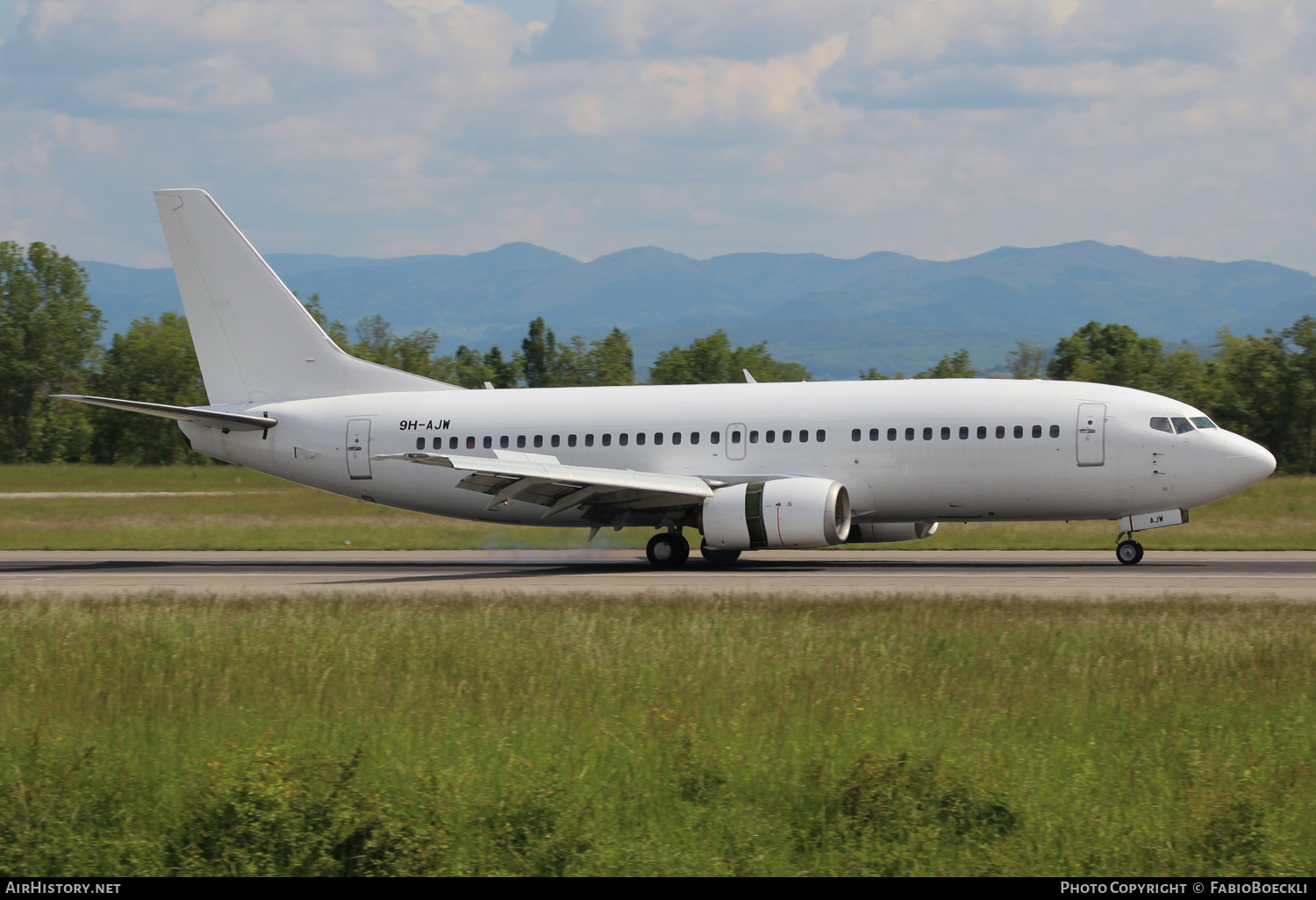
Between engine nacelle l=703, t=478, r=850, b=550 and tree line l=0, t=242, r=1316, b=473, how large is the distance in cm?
5520

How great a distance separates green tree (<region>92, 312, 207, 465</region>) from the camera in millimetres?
99062

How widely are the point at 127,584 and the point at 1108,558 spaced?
2057 cm

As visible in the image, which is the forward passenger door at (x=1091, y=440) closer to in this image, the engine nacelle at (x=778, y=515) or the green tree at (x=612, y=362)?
the engine nacelle at (x=778, y=515)

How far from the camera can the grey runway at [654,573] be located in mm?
22594

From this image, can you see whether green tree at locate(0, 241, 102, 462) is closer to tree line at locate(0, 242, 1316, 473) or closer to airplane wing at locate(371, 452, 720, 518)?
tree line at locate(0, 242, 1316, 473)

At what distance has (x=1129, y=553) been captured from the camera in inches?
1054

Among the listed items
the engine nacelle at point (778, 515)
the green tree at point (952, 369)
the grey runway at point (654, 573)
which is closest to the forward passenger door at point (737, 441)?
the engine nacelle at point (778, 515)

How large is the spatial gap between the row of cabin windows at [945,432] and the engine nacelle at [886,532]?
284cm

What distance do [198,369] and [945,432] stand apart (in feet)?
227

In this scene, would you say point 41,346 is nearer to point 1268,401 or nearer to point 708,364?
point 708,364

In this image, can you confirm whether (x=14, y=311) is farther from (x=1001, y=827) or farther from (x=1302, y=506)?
(x=1001, y=827)

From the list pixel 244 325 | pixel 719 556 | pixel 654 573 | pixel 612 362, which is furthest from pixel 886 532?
pixel 612 362

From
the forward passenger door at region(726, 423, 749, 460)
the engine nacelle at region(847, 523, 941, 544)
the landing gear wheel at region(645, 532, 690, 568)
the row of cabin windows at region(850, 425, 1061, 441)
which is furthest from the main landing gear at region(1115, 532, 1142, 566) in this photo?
the landing gear wheel at region(645, 532, 690, 568)

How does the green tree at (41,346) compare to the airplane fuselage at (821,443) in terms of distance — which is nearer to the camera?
the airplane fuselage at (821,443)
